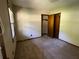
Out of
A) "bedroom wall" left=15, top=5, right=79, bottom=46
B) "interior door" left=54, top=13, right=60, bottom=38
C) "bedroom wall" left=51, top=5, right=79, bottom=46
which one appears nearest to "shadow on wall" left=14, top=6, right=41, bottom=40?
"bedroom wall" left=15, top=5, right=79, bottom=46

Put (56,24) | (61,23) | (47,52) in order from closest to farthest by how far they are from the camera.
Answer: (47,52), (61,23), (56,24)

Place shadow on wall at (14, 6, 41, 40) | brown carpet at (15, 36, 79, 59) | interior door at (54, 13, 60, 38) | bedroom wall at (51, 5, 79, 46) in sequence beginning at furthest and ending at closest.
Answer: interior door at (54, 13, 60, 38)
shadow on wall at (14, 6, 41, 40)
bedroom wall at (51, 5, 79, 46)
brown carpet at (15, 36, 79, 59)

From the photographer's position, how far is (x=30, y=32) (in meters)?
4.74

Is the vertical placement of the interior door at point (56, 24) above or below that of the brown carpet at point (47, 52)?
above

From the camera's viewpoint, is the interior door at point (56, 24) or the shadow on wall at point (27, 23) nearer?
the shadow on wall at point (27, 23)

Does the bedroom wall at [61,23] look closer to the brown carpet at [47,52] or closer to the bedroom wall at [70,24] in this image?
the bedroom wall at [70,24]

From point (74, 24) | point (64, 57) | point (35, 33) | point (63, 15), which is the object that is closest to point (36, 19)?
point (35, 33)

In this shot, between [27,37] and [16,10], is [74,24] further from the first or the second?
[16,10]

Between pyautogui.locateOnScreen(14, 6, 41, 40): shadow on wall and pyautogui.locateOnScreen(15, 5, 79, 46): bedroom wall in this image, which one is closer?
pyautogui.locateOnScreen(15, 5, 79, 46): bedroom wall

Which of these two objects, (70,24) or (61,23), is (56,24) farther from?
(70,24)

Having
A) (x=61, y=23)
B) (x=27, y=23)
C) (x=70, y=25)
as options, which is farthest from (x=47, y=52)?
(x=27, y=23)

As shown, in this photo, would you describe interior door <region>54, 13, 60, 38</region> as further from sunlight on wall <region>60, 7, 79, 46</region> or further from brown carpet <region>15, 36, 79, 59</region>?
brown carpet <region>15, 36, 79, 59</region>

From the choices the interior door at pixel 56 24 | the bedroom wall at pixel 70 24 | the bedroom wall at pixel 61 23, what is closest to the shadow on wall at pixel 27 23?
the bedroom wall at pixel 61 23

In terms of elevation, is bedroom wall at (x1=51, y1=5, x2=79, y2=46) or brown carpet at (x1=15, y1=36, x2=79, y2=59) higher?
bedroom wall at (x1=51, y1=5, x2=79, y2=46)
